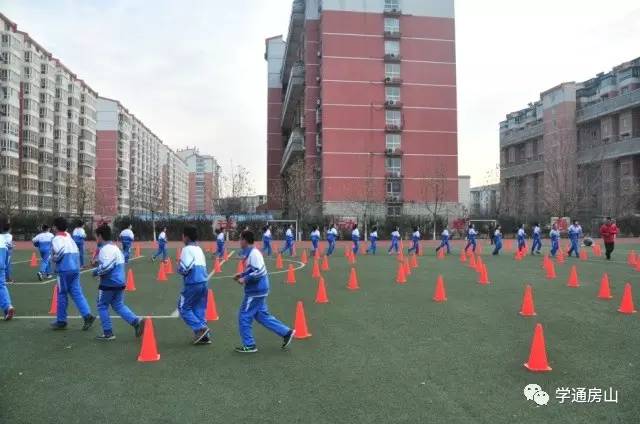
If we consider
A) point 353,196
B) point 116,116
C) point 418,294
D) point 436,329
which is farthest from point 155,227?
point 116,116

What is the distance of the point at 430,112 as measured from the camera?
55219mm

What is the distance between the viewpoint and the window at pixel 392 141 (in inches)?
2154

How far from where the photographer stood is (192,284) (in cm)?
734

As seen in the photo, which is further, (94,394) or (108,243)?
(108,243)

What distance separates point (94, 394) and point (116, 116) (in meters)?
113

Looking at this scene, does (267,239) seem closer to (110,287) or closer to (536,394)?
(110,287)

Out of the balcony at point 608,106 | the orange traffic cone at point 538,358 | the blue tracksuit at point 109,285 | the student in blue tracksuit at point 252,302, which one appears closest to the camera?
the orange traffic cone at point 538,358

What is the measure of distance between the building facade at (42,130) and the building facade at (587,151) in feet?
183

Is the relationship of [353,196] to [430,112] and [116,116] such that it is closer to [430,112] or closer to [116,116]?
[430,112]

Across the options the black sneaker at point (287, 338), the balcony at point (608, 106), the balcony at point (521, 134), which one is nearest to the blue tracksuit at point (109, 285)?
the black sneaker at point (287, 338)

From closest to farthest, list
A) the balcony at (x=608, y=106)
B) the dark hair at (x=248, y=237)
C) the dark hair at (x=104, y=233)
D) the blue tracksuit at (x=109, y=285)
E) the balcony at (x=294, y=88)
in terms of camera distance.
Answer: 1. the dark hair at (x=248, y=237)
2. the blue tracksuit at (x=109, y=285)
3. the dark hair at (x=104, y=233)
4. the balcony at (x=294, y=88)
5. the balcony at (x=608, y=106)

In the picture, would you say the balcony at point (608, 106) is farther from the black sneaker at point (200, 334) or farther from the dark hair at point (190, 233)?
Result: the black sneaker at point (200, 334)

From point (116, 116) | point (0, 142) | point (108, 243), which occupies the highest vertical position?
point (116, 116)

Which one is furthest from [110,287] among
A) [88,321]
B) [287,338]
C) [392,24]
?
[392,24]
